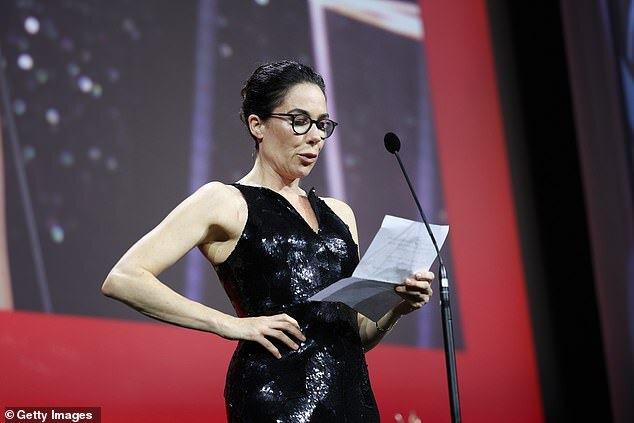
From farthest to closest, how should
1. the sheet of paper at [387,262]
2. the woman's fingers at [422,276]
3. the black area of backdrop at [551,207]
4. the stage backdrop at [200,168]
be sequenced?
1. the black area of backdrop at [551,207]
2. the stage backdrop at [200,168]
3. the woman's fingers at [422,276]
4. the sheet of paper at [387,262]

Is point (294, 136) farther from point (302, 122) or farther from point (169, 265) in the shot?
point (169, 265)

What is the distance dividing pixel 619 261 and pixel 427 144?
3.44 feet

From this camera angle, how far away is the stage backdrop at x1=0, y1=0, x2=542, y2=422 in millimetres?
2688

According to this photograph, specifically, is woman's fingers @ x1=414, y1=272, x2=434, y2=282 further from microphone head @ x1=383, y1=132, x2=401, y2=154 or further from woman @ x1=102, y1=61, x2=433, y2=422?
microphone head @ x1=383, y1=132, x2=401, y2=154

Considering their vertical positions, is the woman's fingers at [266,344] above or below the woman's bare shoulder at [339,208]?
below

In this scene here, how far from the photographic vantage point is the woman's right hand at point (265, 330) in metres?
1.76

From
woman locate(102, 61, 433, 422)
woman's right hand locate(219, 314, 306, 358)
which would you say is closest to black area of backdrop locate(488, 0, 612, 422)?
woman locate(102, 61, 433, 422)

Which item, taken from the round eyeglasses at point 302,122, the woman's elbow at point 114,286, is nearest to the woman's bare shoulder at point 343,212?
the round eyeglasses at point 302,122

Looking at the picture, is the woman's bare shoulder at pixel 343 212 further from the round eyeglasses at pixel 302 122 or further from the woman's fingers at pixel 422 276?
the woman's fingers at pixel 422 276

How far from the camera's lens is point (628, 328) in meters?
3.93

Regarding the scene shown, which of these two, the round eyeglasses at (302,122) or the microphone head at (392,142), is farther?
the round eyeglasses at (302,122)

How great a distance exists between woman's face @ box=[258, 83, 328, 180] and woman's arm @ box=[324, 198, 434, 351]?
209mm

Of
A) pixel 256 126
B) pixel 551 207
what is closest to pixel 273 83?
pixel 256 126

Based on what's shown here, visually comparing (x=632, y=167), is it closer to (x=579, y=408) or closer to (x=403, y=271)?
(x=579, y=408)
